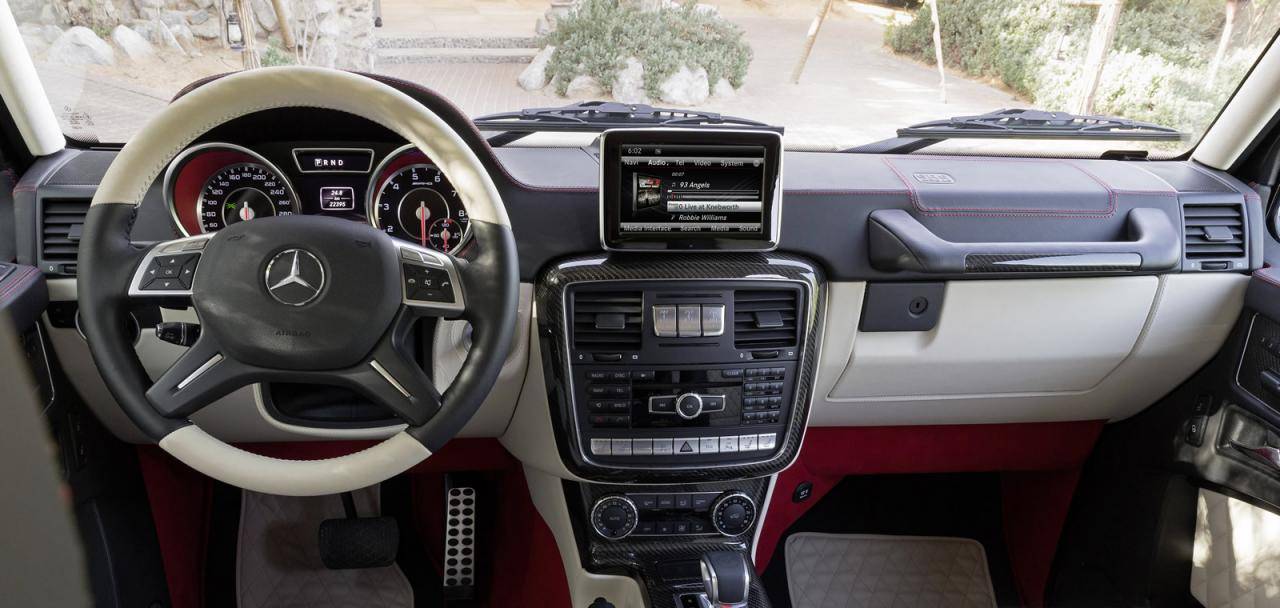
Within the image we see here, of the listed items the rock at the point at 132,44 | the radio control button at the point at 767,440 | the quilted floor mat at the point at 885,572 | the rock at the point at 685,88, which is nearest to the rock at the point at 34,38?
the rock at the point at 132,44

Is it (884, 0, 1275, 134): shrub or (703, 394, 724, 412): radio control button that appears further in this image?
(884, 0, 1275, 134): shrub

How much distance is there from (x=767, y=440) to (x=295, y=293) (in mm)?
1027

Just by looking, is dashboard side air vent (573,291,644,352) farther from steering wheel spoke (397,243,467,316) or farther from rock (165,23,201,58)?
rock (165,23,201,58)

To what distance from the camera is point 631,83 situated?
1.97 m

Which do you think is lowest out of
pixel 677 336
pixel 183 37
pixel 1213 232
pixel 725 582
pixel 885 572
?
pixel 885 572

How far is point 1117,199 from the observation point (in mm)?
1904

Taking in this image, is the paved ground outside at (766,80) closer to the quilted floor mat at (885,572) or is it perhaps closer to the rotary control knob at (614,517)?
the rotary control knob at (614,517)

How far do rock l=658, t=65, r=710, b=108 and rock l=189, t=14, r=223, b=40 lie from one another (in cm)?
97

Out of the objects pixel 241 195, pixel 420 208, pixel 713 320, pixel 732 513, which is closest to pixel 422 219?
pixel 420 208

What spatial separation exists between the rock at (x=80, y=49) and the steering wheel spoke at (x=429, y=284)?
1.10 meters

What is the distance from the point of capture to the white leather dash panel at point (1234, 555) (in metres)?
1.95

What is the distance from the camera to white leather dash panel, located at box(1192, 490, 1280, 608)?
1.95 meters

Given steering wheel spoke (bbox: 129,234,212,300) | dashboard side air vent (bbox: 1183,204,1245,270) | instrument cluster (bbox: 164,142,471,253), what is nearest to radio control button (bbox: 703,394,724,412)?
instrument cluster (bbox: 164,142,471,253)

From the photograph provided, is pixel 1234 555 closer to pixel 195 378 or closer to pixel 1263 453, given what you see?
pixel 1263 453
